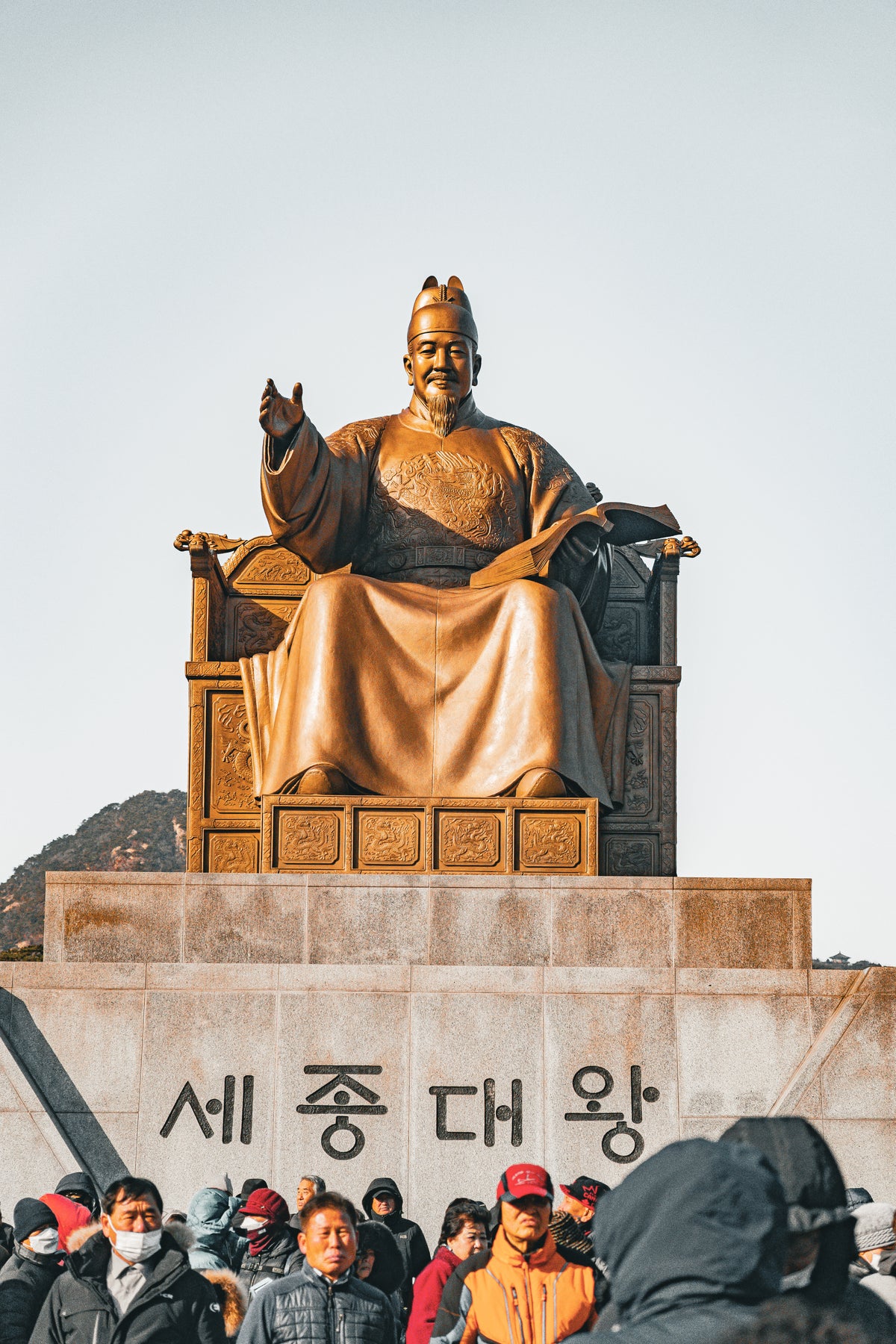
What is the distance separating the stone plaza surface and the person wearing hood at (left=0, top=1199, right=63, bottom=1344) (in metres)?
3.12

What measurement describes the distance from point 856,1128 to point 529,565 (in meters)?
3.28

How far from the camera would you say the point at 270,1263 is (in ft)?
19.3

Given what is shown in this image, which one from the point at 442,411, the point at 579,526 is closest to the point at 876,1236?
the point at 579,526

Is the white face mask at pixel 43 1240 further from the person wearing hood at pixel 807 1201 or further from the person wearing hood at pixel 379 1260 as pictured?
the person wearing hood at pixel 807 1201

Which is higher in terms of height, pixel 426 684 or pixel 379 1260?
pixel 426 684

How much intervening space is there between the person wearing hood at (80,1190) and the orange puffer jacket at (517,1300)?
2.43 meters

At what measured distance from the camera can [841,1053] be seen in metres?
8.47

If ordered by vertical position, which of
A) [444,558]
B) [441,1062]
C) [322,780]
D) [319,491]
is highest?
[319,491]

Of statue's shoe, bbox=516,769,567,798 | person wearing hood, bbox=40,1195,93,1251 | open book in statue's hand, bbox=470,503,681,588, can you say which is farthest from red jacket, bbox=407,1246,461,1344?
open book in statue's hand, bbox=470,503,681,588

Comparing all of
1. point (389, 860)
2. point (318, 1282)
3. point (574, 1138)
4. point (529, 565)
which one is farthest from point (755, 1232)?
point (529, 565)

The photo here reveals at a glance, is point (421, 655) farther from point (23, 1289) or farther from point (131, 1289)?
point (131, 1289)

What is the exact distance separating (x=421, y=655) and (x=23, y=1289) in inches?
204

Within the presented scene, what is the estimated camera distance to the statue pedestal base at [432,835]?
9195 millimetres

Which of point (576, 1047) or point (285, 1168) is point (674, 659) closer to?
point (576, 1047)
